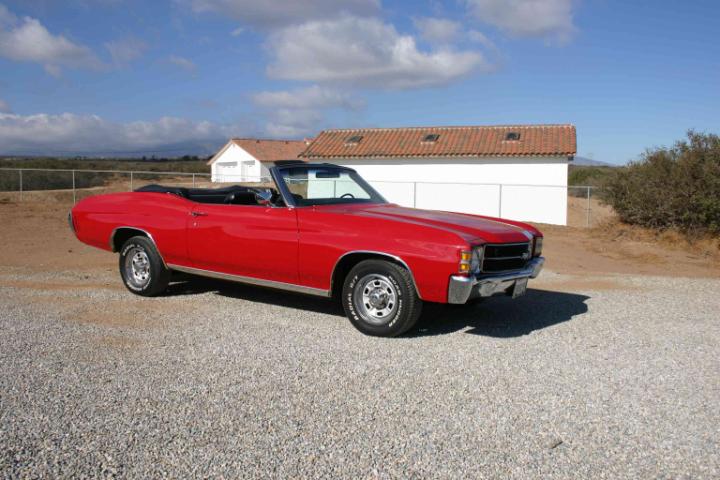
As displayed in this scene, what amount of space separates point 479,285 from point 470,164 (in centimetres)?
2298

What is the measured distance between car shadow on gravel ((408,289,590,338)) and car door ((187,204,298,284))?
1.47 meters

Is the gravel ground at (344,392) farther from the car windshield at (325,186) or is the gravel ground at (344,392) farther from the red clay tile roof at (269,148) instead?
the red clay tile roof at (269,148)

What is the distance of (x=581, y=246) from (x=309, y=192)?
433 inches

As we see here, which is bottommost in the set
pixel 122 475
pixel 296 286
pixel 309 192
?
pixel 122 475

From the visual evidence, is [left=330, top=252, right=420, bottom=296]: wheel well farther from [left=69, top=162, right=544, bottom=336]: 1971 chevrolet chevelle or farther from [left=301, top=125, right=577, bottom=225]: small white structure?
[left=301, top=125, right=577, bottom=225]: small white structure

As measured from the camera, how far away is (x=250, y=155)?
194 feet

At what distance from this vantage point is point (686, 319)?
7125mm

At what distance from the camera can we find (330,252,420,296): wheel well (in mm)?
5722

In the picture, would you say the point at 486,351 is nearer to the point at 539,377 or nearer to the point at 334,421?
the point at 539,377

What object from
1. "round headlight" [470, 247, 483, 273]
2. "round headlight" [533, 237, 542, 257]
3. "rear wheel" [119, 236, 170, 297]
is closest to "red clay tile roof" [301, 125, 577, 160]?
"round headlight" [533, 237, 542, 257]

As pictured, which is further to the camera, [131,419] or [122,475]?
[131,419]

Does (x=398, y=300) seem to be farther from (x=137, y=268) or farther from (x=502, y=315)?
(x=137, y=268)

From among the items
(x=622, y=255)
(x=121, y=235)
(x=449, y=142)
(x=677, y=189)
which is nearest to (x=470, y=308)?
(x=121, y=235)

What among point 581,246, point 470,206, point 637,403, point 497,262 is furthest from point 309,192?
point 470,206
